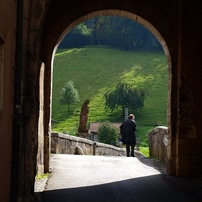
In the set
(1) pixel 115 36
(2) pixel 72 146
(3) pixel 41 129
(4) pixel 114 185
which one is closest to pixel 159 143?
(2) pixel 72 146

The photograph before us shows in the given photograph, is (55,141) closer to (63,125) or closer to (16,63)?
(16,63)

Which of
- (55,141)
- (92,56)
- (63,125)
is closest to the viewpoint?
(55,141)

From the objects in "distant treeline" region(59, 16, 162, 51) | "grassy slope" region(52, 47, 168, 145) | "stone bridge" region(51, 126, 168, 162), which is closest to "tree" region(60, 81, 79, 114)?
"grassy slope" region(52, 47, 168, 145)

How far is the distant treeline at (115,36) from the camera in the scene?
83.4m

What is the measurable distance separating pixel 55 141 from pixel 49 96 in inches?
235

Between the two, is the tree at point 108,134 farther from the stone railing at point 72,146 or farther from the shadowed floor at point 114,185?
the shadowed floor at point 114,185

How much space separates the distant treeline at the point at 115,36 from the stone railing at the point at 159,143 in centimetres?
6762

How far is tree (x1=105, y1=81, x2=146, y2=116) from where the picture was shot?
61156mm

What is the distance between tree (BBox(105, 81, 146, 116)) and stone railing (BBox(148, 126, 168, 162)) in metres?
44.4

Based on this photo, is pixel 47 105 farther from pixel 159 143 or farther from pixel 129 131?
pixel 129 131

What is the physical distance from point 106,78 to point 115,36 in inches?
567

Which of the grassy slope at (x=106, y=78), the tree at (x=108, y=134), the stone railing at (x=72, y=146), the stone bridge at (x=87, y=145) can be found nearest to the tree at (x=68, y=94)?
the grassy slope at (x=106, y=78)

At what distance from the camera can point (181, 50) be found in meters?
10.3

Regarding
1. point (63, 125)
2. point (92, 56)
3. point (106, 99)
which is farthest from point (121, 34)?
point (63, 125)
